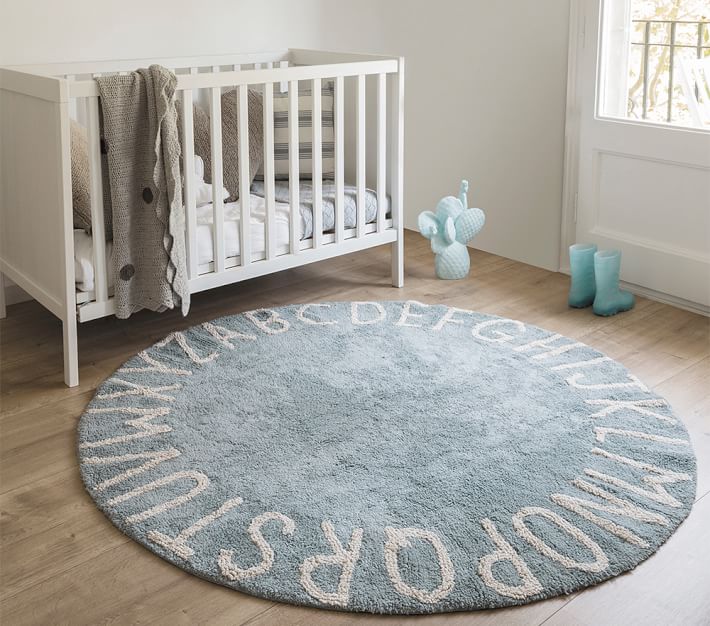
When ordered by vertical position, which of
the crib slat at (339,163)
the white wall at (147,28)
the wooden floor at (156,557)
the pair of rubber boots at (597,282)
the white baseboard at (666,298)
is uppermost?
the white wall at (147,28)

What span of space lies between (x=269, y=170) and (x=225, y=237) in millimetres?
247

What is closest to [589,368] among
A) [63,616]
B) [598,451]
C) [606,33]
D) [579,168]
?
[598,451]

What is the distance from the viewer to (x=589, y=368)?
2.53 metres

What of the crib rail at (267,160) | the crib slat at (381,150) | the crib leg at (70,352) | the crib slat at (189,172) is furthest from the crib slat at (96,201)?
the crib slat at (381,150)

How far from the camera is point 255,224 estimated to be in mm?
2850

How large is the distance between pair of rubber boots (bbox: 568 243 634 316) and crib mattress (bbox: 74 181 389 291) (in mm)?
718

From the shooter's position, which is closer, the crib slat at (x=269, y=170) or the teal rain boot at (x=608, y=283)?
the crib slat at (x=269, y=170)

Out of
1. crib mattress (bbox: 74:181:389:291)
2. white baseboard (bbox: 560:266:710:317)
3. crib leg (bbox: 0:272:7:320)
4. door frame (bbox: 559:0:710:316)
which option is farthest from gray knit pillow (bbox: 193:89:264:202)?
white baseboard (bbox: 560:266:710:317)

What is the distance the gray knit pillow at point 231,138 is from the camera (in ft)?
9.90

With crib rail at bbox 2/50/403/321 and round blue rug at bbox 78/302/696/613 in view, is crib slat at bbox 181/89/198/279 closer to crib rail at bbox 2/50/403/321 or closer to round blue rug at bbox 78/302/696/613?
crib rail at bbox 2/50/403/321

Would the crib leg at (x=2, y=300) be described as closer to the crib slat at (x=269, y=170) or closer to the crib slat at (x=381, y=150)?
the crib slat at (x=269, y=170)

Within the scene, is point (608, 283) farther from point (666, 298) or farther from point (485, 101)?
point (485, 101)

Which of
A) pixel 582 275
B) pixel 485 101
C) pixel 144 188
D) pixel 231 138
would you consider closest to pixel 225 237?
pixel 144 188

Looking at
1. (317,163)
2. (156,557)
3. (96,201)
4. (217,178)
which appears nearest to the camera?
(156,557)
